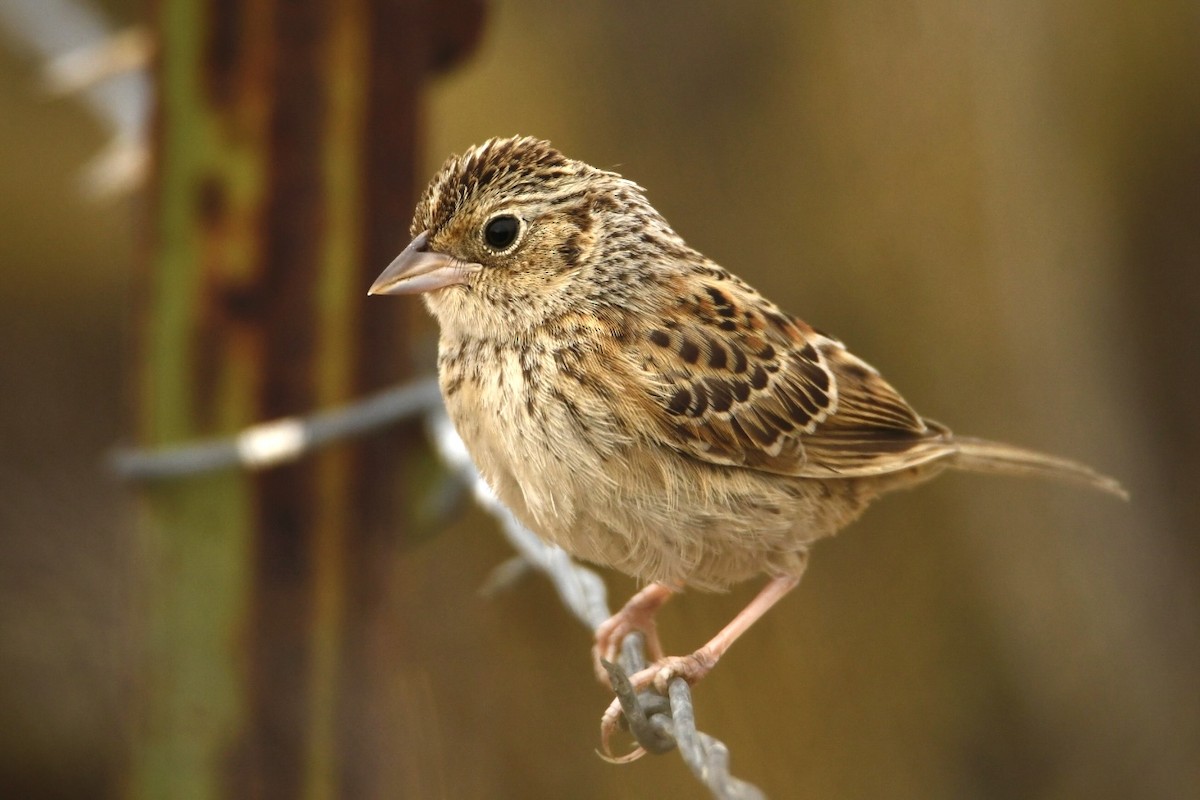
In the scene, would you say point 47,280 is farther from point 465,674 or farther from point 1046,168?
point 1046,168

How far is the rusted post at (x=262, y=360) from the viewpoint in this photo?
10.4ft

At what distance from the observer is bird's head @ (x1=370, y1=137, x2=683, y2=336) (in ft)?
9.57

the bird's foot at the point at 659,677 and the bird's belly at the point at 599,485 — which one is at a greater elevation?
the bird's belly at the point at 599,485

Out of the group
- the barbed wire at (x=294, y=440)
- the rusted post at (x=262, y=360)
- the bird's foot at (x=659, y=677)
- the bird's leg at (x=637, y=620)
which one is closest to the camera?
the barbed wire at (x=294, y=440)

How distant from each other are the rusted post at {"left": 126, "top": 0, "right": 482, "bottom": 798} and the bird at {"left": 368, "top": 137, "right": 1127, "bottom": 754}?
0.36 metres

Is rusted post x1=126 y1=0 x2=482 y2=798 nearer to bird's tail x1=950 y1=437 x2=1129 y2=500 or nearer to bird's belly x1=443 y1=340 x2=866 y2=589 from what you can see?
bird's belly x1=443 y1=340 x2=866 y2=589

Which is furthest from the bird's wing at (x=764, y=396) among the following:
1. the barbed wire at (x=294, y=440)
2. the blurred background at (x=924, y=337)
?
the blurred background at (x=924, y=337)

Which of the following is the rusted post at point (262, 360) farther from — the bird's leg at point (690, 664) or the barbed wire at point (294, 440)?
the bird's leg at point (690, 664)

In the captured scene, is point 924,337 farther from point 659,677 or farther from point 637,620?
point 659,677

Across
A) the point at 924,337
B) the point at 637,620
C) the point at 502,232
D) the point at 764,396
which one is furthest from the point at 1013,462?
the point at 924,337

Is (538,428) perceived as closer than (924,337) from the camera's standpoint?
Yes

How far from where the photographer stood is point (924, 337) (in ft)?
21.5

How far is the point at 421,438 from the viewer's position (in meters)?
3.47

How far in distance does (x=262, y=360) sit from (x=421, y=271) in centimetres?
51
